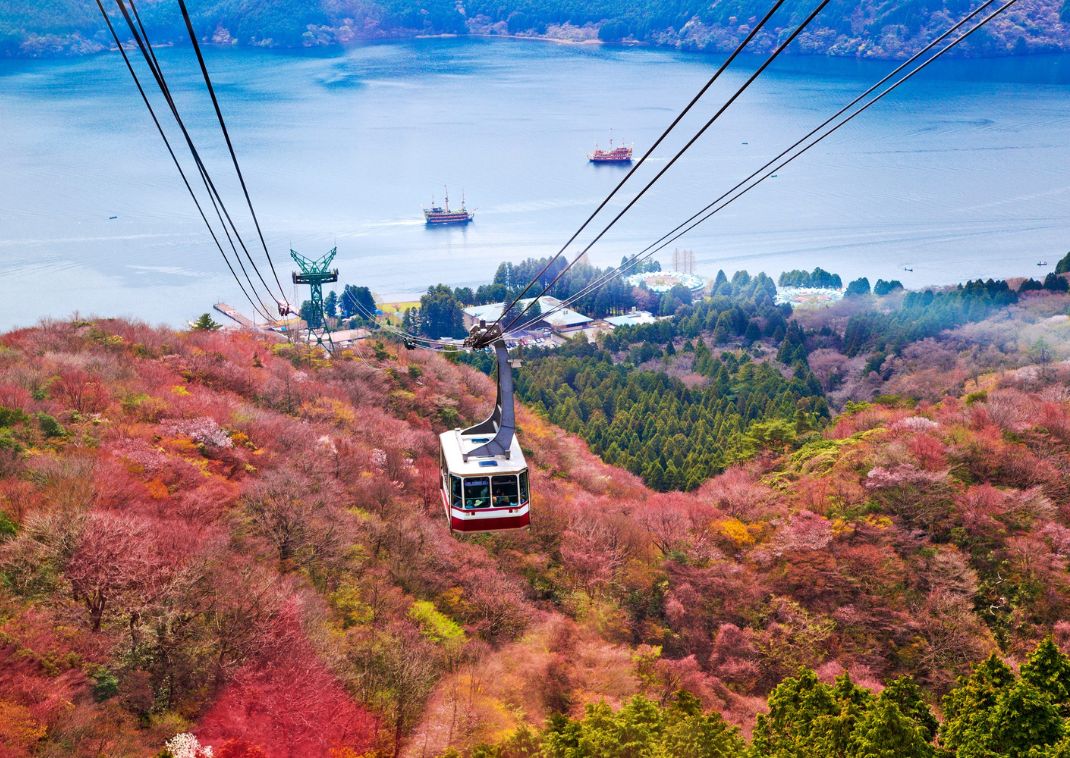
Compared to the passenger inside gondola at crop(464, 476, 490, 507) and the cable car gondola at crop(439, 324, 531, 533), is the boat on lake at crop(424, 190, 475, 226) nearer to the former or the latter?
the cable car gondola at crop(439, 324, 531, 533)

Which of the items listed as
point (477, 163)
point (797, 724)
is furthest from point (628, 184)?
point (797, 724)

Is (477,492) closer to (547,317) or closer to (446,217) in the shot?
(547,317)

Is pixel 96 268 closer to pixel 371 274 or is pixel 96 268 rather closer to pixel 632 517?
pixel 371 274

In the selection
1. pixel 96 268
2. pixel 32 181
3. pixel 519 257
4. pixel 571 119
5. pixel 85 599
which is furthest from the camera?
pixel 571 119

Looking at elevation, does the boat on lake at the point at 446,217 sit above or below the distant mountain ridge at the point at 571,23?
below

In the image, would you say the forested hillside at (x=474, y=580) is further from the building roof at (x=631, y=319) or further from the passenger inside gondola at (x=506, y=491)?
the building roof at (x=631, y=319)

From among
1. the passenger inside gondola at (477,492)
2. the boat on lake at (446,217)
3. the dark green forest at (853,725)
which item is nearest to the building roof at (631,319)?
the boat on lake at (446,217)
